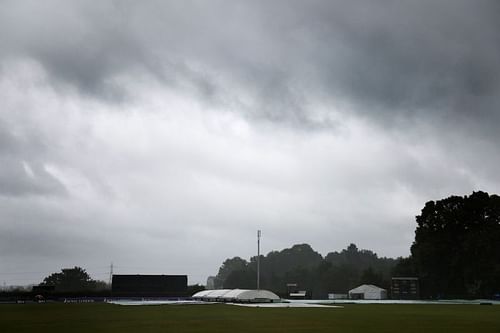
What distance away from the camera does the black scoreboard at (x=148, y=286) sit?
96.4 metres

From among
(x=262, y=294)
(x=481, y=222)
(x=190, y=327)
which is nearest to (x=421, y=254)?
(x=481, y=222)

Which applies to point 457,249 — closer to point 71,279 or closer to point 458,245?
point 458,245

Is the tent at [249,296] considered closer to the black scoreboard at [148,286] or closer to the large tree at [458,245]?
the black scoreboard at [148,286]

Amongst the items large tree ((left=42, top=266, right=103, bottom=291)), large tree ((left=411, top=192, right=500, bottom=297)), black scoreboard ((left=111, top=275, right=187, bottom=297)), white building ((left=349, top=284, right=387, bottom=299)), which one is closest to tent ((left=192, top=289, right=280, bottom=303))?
black scoreboard ((left=111, top=275, right=187, bottom=297))

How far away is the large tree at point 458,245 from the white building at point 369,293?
882 centimetres

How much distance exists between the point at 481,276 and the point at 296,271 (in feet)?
290

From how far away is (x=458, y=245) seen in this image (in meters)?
103

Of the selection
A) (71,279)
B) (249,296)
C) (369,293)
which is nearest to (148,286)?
(249,296)

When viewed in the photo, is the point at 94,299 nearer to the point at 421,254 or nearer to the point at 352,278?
the point at 421,254

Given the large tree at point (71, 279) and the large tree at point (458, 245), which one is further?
the large tree at point (71, 279)


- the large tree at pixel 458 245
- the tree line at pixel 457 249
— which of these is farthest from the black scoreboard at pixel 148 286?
the large tree at pixel 458 245

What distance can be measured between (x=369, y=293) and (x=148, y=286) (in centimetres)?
4521

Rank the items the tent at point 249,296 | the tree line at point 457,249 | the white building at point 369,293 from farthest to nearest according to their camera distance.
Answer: the white building at point 369,293 < the tree line at point 457,249 < the tent at point 249,296

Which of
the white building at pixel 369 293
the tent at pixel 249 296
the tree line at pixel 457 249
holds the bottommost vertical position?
the white building at pixel 369 293
